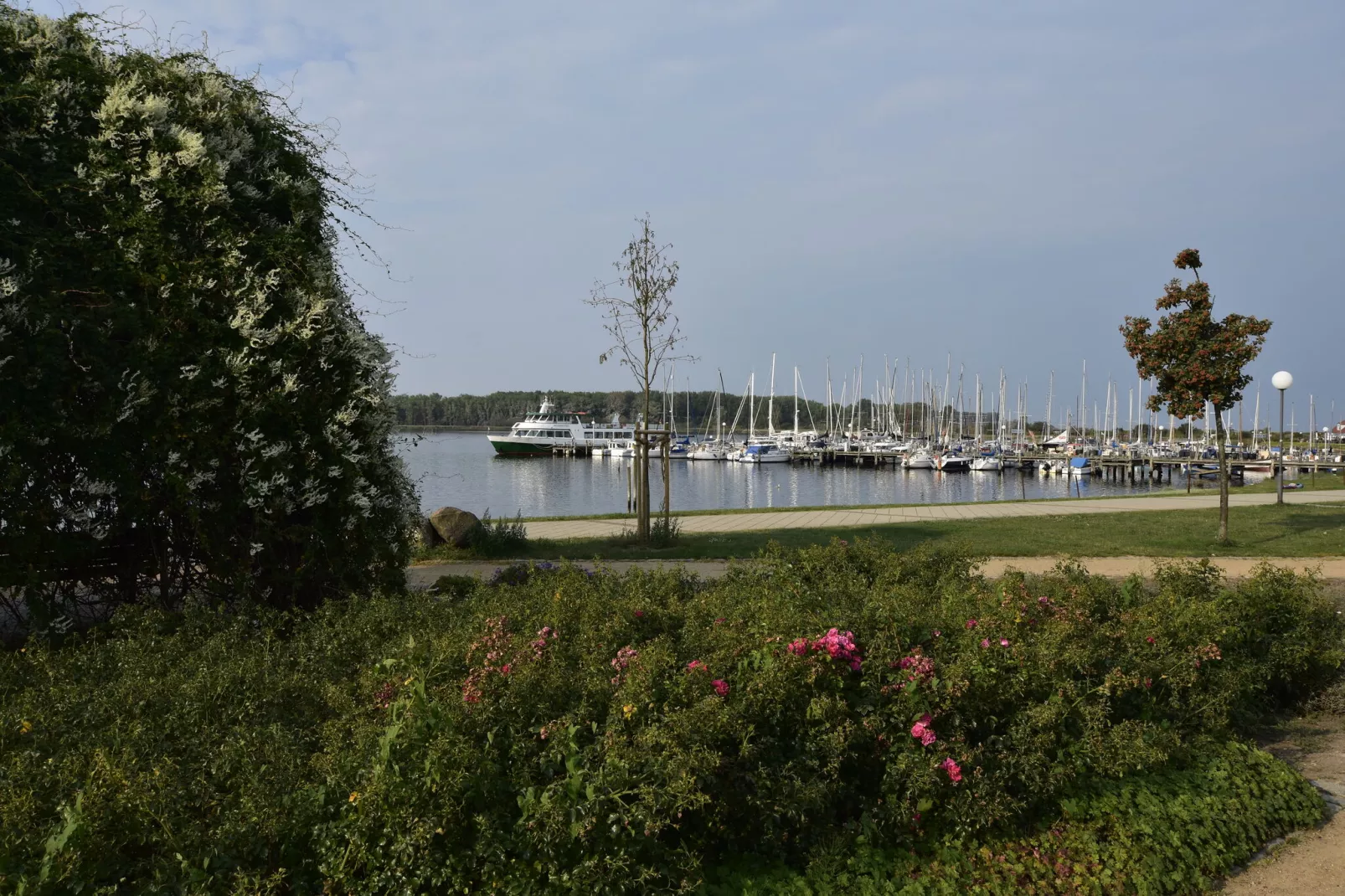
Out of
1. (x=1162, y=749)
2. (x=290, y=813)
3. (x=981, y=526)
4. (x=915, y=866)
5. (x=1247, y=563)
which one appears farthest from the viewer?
(x=981, y=526)

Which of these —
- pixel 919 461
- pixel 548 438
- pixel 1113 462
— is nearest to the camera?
pixel 1113 462

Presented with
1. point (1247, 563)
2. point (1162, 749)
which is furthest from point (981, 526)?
point (1162, 749)

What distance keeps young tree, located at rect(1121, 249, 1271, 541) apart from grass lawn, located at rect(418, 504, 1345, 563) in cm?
92

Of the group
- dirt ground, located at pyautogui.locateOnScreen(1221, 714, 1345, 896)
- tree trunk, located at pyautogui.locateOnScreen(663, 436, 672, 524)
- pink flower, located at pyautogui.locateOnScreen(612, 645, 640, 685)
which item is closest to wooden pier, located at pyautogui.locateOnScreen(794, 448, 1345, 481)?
tree trunk, located at pyautogui.locateOnScreen(663, 436, 672, 524)

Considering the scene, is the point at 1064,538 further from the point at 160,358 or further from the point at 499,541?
the point at 160,358

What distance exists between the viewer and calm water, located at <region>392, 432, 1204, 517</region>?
138ft

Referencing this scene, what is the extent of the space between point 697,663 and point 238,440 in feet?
11.6

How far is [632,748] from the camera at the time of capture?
11.8 ft

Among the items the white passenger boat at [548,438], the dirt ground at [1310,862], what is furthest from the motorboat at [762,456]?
the dirt ground at [1310,862]

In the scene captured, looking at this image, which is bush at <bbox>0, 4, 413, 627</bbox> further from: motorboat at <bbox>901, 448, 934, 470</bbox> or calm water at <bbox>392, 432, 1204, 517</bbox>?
motorboat at <bbox>901, 448, 934, 470</bbox>

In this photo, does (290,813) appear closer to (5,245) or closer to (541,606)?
(541,606)

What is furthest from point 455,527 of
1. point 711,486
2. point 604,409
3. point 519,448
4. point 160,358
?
point 604,409

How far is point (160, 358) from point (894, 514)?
1561 centimetres

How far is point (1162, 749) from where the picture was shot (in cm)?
450
